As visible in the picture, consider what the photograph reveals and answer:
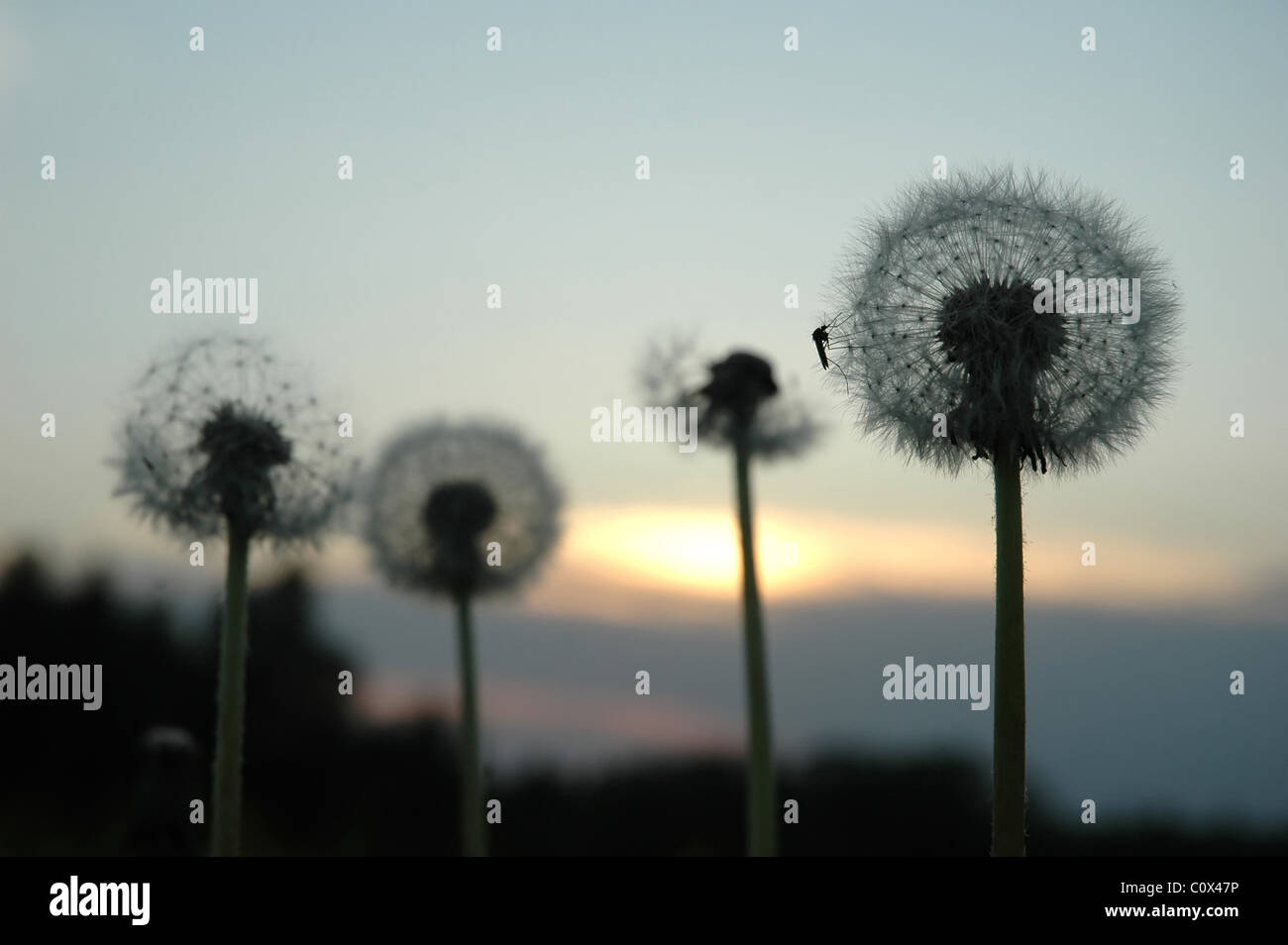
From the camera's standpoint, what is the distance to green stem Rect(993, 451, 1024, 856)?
767cm

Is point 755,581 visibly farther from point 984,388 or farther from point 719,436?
point 984,388

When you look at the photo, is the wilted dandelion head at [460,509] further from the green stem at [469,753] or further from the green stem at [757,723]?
the green stem at [757,723]

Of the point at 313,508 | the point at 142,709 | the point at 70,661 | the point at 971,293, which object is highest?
the point at 971,293

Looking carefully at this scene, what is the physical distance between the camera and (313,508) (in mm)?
9953

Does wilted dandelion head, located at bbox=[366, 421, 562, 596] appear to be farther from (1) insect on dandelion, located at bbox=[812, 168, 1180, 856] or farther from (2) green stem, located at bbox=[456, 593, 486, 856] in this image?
(1) insect on dandelion, located at bbox=[812, 168, 1180, 856]

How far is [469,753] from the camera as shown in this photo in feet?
36.4

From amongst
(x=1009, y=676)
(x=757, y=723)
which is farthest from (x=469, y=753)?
(x=1009, y=676)

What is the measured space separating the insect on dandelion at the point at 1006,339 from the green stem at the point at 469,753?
4.54m

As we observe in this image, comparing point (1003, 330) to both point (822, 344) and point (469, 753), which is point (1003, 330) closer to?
point (822, 344)

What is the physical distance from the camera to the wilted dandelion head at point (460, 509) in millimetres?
11844

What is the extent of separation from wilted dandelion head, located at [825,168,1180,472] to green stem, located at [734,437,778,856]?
1763 millimetres

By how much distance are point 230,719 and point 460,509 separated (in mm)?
3527
